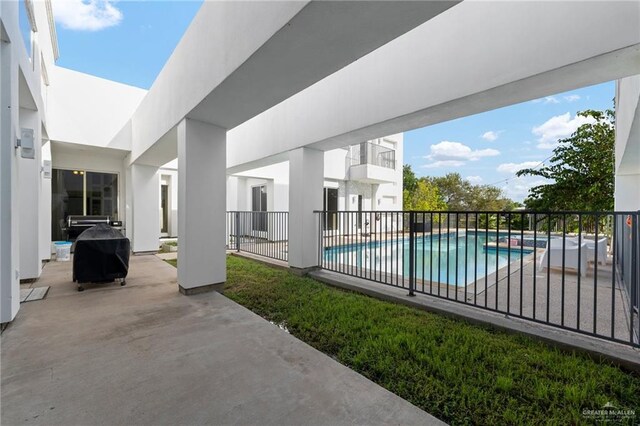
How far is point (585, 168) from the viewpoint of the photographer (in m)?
8.99

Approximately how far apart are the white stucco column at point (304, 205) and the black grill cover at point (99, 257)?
3.05 m

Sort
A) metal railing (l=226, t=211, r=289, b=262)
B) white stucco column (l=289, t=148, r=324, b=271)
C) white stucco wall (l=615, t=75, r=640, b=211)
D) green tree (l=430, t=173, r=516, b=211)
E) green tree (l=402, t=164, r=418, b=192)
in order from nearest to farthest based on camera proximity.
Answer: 1. white stucco wall (l=615, t=75, r=640, b=211)
2. white stucco column (l=289, t=148, r=324, b=271)
3. metal railing (l=226, t=211, r=289, b=262)
4. green tree (l=430, t=173, r=516, b=211)
5. green tree (l=402, t=164, r=418, b=192)

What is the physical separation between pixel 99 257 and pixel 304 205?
12.0 ft

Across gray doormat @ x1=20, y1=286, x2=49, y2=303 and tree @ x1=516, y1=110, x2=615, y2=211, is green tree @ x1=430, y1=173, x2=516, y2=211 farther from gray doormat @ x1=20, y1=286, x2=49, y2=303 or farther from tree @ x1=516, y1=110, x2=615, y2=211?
gray doormat @ x1=20, y1=286, x2=49, y2=303

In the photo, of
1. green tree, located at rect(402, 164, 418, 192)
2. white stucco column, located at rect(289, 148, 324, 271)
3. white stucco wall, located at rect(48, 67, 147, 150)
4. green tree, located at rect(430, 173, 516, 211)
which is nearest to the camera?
white stucco column, located at rect(289, 148, 324, 271)

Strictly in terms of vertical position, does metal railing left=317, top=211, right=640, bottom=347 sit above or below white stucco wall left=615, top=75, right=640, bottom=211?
below

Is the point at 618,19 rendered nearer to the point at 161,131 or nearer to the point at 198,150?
the point at 198,150

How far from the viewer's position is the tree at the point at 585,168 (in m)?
8.63

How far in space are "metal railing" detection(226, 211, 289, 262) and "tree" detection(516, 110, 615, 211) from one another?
9.26 metres

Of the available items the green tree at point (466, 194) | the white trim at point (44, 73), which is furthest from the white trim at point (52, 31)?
the green tree at point (466, 194)

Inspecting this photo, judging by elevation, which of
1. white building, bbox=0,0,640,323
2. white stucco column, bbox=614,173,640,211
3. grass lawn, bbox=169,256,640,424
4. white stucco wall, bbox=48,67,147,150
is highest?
white stucco wall, bbox=48,67,147,150

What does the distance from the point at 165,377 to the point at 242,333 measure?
916 millimetres

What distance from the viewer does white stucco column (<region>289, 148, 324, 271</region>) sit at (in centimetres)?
566

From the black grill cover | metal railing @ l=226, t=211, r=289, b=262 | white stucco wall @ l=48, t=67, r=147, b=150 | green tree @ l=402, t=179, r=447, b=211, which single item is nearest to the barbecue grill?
the black grill cover
